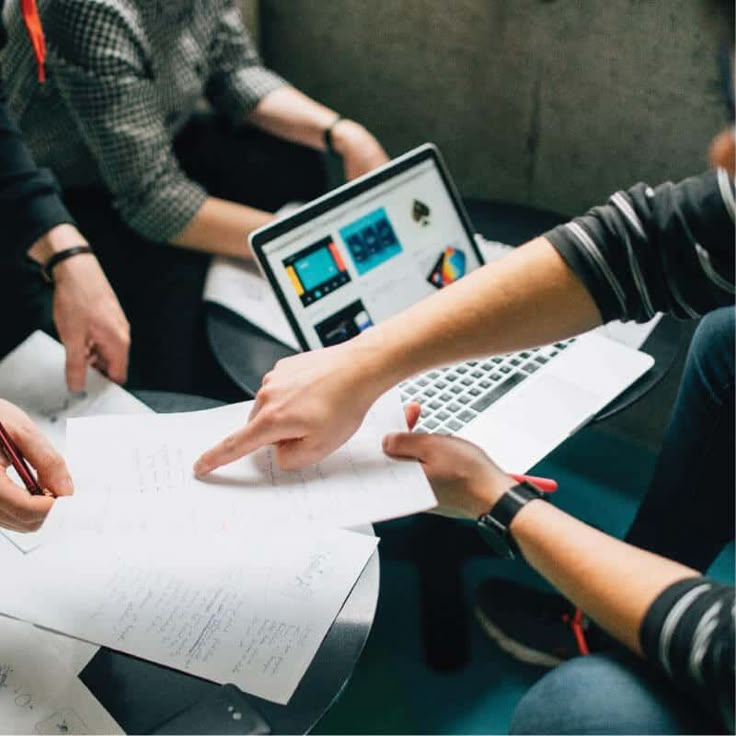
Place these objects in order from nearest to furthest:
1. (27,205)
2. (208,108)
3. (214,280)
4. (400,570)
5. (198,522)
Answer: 1. (198,522)
2. (27,205)
3. (214,280)
4. (400,570)
5. (208,108)

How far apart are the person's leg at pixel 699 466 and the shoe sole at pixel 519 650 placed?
0.24 m

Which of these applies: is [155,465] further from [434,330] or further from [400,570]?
[400,570]

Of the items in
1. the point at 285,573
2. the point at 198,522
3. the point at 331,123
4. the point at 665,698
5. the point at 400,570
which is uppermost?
the point at 331,123

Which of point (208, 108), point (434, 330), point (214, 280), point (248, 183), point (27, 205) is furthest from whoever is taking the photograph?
point (208, 108)

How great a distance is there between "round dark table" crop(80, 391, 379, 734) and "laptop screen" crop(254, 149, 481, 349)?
45cm

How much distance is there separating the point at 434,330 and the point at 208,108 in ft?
4.04

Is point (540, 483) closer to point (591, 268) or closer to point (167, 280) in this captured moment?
point (591, 268)

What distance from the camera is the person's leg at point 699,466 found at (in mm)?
1069

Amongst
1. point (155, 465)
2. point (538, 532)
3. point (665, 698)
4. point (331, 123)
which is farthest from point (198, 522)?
point (331, 123)

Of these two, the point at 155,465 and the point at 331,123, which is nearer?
the point at 155,465

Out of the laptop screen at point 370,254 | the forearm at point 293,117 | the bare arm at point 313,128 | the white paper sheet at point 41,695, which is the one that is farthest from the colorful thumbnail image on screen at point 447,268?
the white paper sheet at point 41,695

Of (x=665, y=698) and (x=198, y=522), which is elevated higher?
(x=198, y=522)

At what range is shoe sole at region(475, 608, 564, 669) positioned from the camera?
1.29m

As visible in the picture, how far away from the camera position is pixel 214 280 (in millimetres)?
1325
